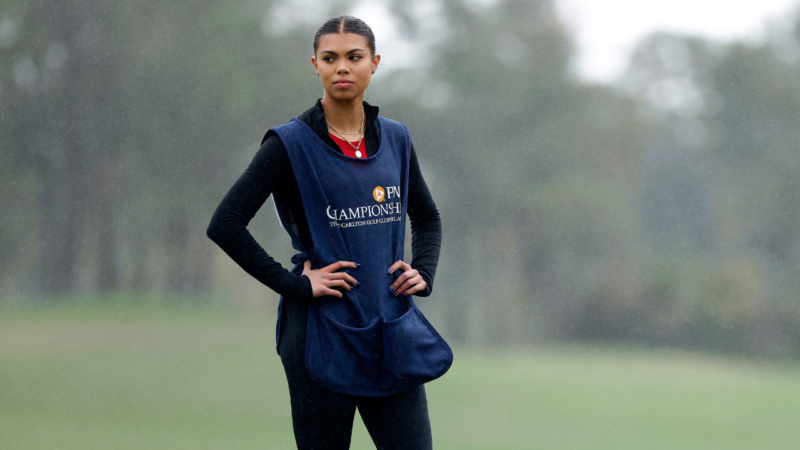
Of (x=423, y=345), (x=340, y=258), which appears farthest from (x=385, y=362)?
(x=340, y=258)

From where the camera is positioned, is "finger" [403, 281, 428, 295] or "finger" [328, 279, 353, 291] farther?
"finger" [403, 281, 428, 295]

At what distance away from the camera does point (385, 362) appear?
1.62 m

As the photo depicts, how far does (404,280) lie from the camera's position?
169cm

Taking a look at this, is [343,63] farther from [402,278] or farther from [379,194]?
[402,278]

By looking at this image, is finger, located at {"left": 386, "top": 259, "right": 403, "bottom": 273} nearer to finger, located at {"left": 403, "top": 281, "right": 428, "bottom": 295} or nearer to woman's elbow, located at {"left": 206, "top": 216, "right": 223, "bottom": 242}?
finger, located at {"left": 403, "top": 281, "right": 428, "bottom": 295}

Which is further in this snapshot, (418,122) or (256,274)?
(418,122)

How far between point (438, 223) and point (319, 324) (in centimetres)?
47

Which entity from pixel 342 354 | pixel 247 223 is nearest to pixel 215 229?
pixel 247 223

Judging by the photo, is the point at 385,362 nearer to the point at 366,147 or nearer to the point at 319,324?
the point at 319,324

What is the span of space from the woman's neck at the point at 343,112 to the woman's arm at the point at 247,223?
0.15 metres

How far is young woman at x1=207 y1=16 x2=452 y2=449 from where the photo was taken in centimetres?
161

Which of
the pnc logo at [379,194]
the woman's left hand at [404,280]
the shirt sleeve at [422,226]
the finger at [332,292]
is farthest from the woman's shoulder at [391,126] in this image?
the finger at [332,292]

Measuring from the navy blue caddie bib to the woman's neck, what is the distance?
8cm

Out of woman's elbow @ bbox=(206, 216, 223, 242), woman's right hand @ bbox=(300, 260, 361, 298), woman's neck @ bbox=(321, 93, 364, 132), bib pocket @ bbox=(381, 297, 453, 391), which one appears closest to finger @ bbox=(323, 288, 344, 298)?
woman's right hand @ bbox=(300, 260, 361, 298)
